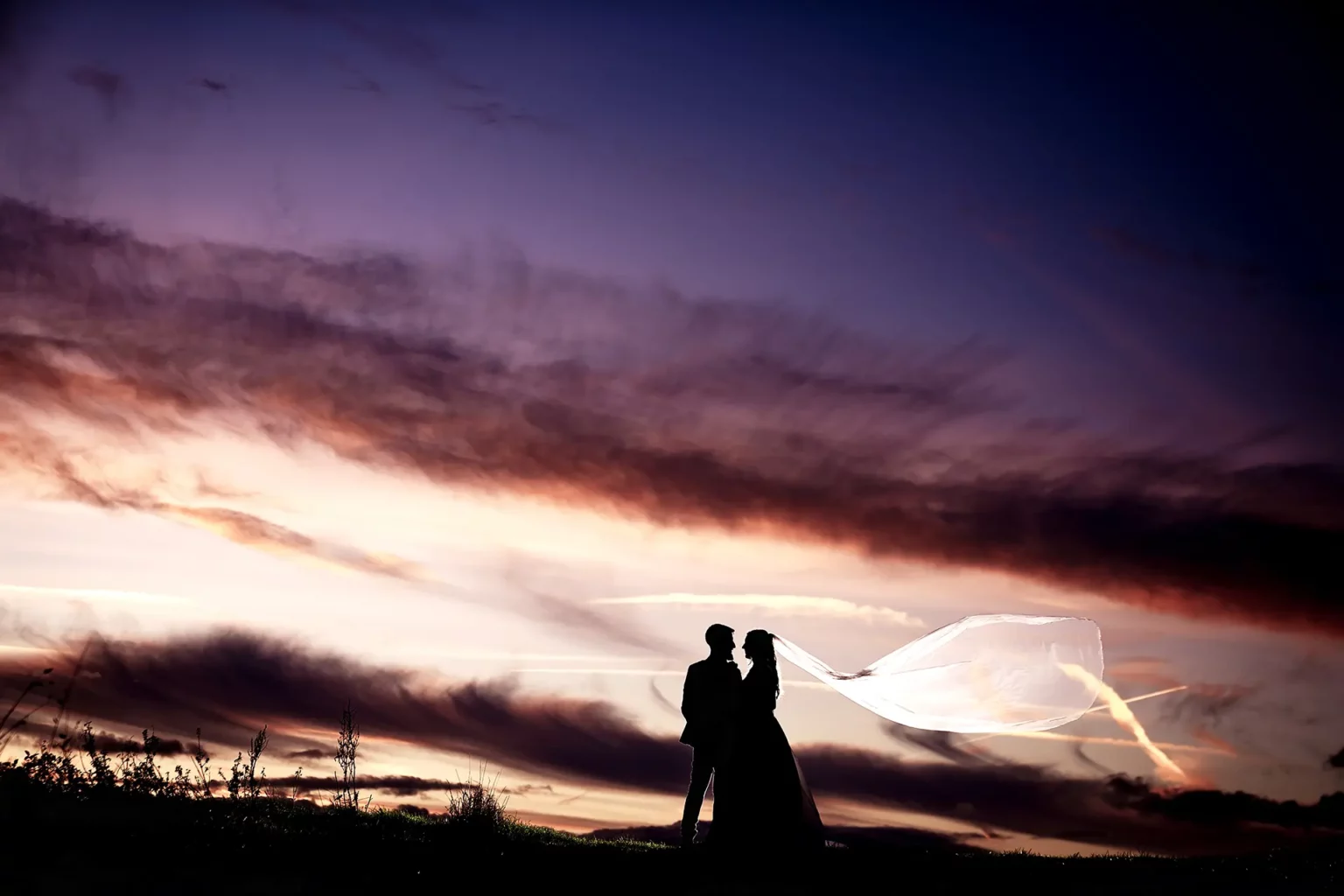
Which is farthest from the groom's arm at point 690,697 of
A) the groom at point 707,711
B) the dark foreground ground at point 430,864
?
the dark foreground ground at point 430,864

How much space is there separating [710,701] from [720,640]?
853 millimetres

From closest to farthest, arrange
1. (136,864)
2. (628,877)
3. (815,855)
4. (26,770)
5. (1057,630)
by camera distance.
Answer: (136,864)
(628,877)
(26,770)
(815,855)
(1057,630)

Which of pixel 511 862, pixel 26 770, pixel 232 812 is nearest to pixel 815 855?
pixel 511 862

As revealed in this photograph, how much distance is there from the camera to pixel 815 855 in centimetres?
1436

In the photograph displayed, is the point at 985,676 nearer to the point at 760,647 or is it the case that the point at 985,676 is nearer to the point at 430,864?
the point at 760,647

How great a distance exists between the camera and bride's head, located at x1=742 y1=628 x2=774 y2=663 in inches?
582

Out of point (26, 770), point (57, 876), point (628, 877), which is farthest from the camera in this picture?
point (26, 770)

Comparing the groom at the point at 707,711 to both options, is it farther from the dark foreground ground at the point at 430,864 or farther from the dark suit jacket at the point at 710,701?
the dark foreground ground at the point at 430,864

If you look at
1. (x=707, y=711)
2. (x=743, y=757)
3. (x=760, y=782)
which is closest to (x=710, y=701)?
(x=707, y=711)

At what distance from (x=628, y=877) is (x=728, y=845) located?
3.00 metres

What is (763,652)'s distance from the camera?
14.8 meters

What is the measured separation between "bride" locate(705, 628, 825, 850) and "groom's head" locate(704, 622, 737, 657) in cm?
32

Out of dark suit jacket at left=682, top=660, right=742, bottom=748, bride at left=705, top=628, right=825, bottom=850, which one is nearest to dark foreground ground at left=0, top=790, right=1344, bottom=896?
bride at left=705, top=628, right=825, bottom=850

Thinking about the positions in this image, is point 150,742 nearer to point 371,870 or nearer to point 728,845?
point 371,870
